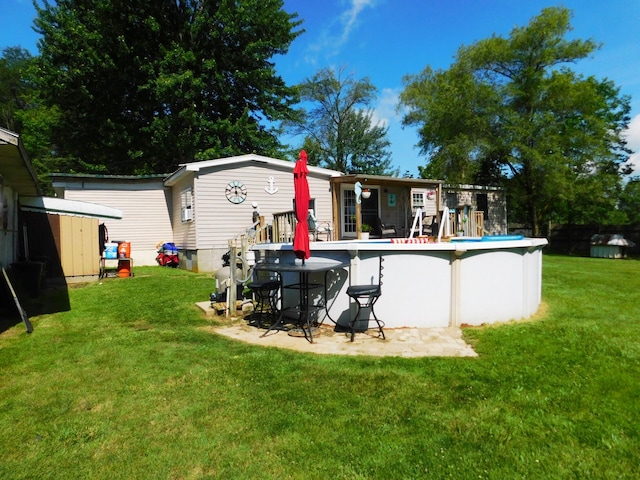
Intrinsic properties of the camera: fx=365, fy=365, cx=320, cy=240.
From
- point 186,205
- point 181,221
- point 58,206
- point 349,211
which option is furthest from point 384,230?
point 58,206

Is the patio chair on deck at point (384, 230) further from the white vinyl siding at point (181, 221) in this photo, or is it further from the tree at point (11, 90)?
the tree at point (11, 90)

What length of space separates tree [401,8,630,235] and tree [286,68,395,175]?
1050 cm

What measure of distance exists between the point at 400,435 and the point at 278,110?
74.4 feet

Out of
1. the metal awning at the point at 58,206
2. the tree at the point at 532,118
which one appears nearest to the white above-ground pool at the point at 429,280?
the metal awning at the point at 58,206

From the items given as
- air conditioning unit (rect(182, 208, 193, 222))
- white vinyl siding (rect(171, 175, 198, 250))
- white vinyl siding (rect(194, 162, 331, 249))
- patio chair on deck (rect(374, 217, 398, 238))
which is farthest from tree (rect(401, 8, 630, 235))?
air conditioning unit (rect(182, 208, 193, 222))

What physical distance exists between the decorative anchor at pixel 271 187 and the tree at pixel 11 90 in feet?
83.0

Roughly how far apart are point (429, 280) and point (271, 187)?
926 cm

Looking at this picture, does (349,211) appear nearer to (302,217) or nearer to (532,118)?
(302,217)

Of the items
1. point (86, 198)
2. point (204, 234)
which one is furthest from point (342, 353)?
point (86, 198)

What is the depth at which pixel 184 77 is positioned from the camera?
1838 cm

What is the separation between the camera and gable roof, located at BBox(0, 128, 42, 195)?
16.7 ft

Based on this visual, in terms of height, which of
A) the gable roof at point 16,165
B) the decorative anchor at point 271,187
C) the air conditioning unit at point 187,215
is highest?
the decorative anchor at point 271,187

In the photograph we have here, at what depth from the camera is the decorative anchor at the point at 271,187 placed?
13595mm

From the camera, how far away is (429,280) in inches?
214
